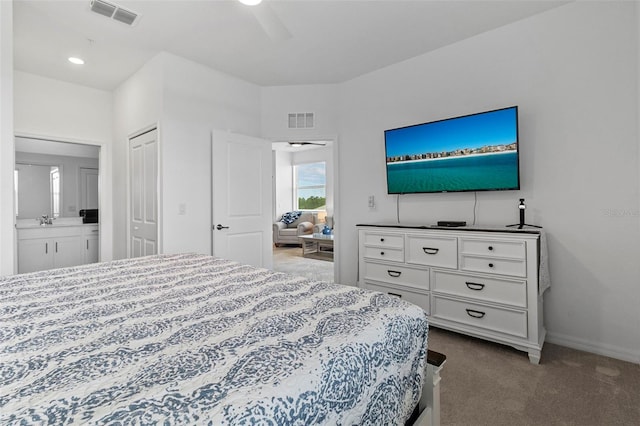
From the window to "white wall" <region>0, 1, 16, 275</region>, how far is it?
6324mm

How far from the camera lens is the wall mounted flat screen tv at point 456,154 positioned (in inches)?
99.0

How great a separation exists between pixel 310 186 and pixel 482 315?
6.45 meters

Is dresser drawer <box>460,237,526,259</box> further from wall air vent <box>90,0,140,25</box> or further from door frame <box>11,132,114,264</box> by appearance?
door frame <box>11,132,114,264</box>

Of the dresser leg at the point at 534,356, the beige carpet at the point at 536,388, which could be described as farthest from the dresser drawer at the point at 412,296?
the dresser leg at the point at 534,356

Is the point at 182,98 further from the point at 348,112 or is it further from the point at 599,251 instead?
the point at 599,251

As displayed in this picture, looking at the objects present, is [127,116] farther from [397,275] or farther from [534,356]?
[534,356]

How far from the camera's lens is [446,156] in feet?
9.42

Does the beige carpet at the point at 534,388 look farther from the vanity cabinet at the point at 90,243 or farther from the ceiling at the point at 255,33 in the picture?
the vanity cabinet at the point at 90,243

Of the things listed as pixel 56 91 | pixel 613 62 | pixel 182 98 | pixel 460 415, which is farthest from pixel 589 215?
pixel 56 91

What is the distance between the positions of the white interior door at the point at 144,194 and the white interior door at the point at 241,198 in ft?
1.93

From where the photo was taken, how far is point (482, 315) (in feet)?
7.89

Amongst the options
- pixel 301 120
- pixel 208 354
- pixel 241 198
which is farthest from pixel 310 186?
pixel 208 354

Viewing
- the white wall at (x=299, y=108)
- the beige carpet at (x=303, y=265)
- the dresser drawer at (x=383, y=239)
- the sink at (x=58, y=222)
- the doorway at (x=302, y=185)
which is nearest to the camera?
the dresser drawer at (x=383, y=239)

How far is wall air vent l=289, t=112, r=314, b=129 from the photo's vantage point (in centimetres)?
398
